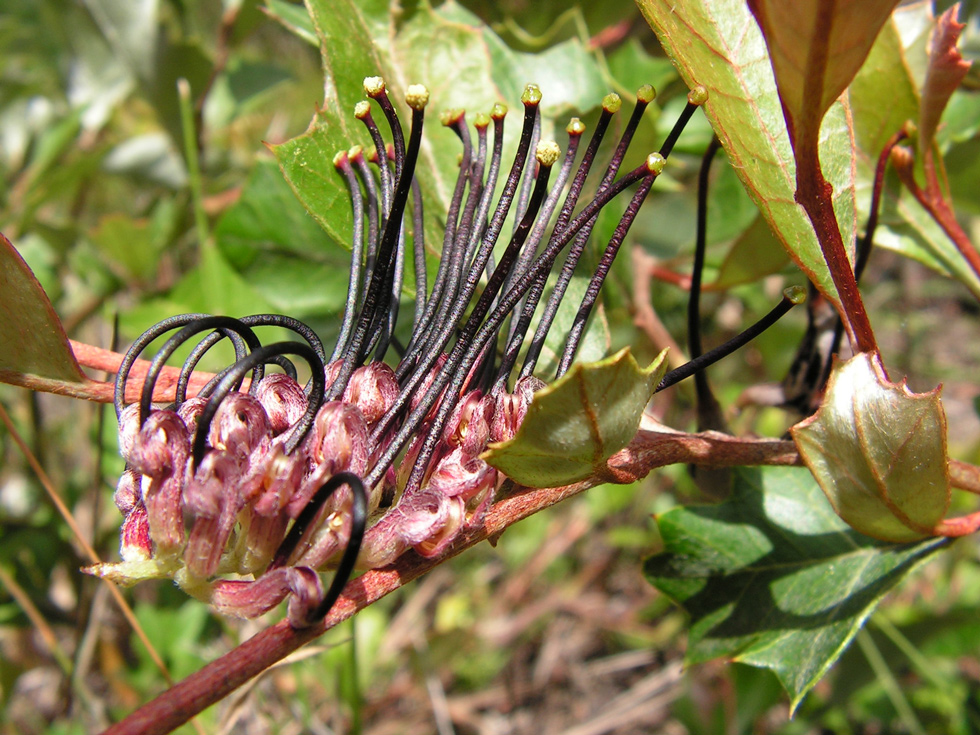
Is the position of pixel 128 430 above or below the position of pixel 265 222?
below

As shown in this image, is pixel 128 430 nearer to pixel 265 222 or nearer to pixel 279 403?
pixel 279 403

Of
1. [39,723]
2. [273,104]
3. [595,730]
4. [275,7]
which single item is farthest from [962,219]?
[39,723]

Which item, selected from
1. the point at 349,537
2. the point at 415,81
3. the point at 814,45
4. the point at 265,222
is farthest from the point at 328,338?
the point at 814,45

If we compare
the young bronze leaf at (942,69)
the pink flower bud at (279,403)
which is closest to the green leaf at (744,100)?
the young bronze leaf at (942,69)

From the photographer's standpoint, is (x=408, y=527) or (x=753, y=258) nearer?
(x=408, y=527)

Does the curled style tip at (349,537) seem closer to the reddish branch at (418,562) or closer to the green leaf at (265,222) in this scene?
the reddish branch at (418,562)

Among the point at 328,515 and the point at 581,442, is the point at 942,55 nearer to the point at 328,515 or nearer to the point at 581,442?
the point at 581,442
